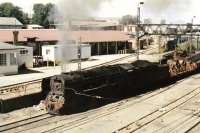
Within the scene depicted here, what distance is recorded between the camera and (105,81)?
78.9ft

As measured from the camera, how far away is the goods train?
2158cm

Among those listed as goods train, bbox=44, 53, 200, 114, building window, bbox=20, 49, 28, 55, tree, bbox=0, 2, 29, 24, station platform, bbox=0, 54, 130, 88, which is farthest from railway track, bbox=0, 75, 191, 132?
tree, bbox=0, 2, 29, 24

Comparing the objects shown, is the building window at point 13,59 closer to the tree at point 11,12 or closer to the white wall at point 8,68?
the white wall at point 8,68

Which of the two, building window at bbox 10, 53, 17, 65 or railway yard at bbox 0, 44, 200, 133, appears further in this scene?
building window at bbox 10, 53, 17, 65

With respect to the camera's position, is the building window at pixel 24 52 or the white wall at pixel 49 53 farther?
the white wall at pixel 49 53

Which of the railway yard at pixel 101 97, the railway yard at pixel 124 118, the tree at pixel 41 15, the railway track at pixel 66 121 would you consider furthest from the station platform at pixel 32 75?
the tree at pixel 41 15

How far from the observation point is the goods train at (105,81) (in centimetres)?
2158

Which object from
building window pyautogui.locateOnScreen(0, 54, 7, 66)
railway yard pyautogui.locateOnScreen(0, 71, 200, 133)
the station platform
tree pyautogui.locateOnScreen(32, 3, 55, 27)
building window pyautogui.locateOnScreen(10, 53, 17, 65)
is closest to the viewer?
railway yard pyautogui.locateOnScreen(0, 71, 200, 133)

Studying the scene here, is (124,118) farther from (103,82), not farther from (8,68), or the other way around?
(8,68)

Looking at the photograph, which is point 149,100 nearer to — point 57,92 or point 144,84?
point 144,84

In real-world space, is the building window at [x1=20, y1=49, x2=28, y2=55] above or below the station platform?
above

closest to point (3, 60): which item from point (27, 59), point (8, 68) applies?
point (8, 68)

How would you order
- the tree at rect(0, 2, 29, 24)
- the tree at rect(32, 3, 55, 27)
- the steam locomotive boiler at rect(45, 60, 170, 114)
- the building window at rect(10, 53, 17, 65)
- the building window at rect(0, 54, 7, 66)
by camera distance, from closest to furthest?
the steam locomotive boiler at rect(45, 60, 170, 114) → the building window at rect(0, 54, 7, 66) → the building window at rect(10, 53, 17, 65) → the tree at rect(0, 2, 29, 24) → the tree at rect(32, 3, 55, 27)

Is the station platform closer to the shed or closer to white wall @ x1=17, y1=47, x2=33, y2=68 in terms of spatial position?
the shed
